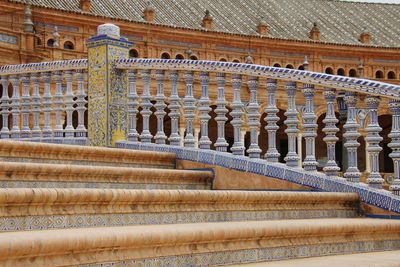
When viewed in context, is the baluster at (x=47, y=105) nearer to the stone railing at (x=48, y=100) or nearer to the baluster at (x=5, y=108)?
the stone railing at (x=48, y=100)

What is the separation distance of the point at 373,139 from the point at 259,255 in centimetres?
189

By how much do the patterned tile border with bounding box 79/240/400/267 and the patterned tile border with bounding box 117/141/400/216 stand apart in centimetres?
57

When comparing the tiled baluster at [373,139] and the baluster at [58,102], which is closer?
the tiled baluster at [373,139]

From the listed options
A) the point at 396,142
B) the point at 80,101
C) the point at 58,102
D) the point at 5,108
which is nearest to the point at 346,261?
the point at 396,142

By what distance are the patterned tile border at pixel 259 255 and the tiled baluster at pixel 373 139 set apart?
74cm

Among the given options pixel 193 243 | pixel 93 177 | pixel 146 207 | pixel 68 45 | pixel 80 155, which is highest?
pixel 68 45

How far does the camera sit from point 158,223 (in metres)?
4.00

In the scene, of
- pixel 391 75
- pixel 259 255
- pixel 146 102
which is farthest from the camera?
pixel 391 75

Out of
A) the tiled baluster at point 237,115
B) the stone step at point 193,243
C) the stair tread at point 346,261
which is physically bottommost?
the stair tread at point 346,261

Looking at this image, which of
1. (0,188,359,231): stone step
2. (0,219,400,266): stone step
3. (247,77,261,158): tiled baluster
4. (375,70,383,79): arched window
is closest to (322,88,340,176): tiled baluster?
(0,188,359,231): stone step

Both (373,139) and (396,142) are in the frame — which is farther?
(373,139)

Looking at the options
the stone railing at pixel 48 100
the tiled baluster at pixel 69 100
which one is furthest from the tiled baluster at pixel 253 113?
the tiled baluster at pixel 69 100

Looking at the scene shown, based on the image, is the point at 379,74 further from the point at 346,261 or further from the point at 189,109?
the point at 346,261

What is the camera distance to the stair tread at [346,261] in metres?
3.67
